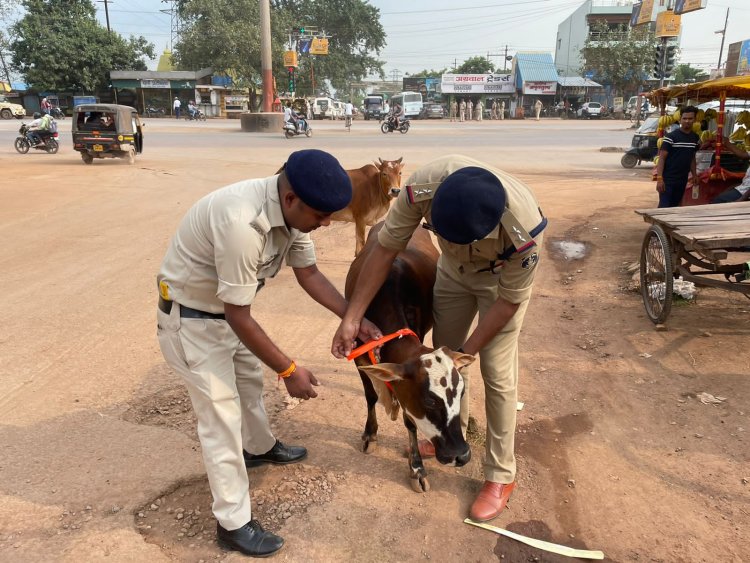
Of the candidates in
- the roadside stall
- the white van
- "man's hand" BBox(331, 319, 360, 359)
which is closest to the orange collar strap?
"man's hand" BBox(331, 319, 360, 359)

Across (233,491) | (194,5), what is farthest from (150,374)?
(194,5)

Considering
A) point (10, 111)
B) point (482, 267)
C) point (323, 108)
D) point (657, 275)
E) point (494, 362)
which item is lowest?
point (657, 275)

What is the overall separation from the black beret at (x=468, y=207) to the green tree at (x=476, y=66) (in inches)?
3300

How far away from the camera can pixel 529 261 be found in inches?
102

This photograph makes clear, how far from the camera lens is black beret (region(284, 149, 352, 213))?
7.45ft

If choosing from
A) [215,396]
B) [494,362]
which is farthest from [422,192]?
[215,396]

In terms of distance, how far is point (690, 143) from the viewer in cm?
802

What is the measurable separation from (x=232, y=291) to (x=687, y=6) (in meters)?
29.4

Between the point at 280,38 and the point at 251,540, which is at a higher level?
the point at 280,38

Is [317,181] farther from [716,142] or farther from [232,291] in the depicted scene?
[716,142]

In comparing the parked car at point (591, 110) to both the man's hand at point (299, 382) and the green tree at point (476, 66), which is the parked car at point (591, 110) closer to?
the green tree at point (476, 66)

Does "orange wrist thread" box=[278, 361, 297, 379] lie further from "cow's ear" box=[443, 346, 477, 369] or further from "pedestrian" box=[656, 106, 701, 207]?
"pedestrian" box=[656, 106, 701, 207]

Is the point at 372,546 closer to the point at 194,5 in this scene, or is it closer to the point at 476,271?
the point at 476,271

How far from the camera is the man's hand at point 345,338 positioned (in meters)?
2.93
